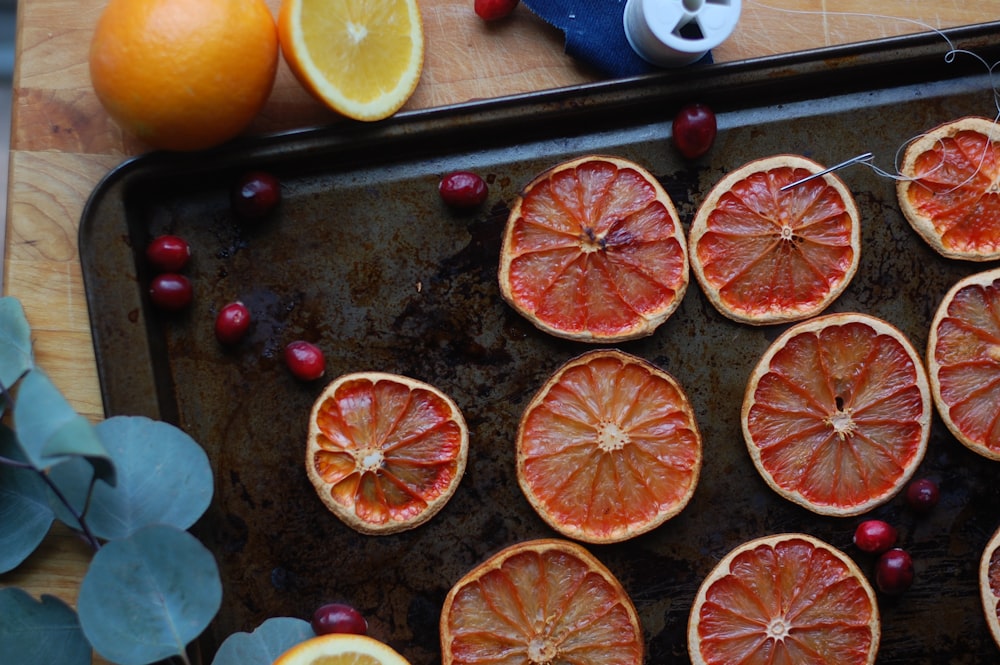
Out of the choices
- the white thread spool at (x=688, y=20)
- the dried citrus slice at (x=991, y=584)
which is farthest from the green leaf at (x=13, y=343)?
the dried citrus slice at (x=991, y=584)

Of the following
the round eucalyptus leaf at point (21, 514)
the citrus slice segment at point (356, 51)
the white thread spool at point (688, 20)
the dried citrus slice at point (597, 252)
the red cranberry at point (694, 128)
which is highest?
the white thread spool at point (688, 20)

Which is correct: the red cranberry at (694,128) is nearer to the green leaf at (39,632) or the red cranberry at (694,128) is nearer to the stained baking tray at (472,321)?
the stained baking tray at (472,321)

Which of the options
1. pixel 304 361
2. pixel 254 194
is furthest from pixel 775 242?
pixel 254 194

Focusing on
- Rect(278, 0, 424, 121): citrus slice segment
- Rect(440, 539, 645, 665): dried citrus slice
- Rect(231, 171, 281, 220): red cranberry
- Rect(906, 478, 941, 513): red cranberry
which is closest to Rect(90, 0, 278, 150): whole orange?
Rect(278, 0, 424, 121): citrus slice segment

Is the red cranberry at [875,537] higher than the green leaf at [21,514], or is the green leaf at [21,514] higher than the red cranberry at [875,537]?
the red cranberry at [875,537]

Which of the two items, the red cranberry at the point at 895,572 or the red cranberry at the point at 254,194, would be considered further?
the red cranberry at the point at 895,572

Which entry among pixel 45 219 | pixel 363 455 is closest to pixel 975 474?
pixel 363 455

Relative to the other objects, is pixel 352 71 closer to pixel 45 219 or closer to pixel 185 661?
pixel 45 219

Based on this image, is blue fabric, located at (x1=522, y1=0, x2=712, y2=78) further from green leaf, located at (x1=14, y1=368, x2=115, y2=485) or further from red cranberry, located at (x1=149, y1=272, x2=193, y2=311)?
green leaf, located at (x1=14, y1=368, x2=115, y2=485)
